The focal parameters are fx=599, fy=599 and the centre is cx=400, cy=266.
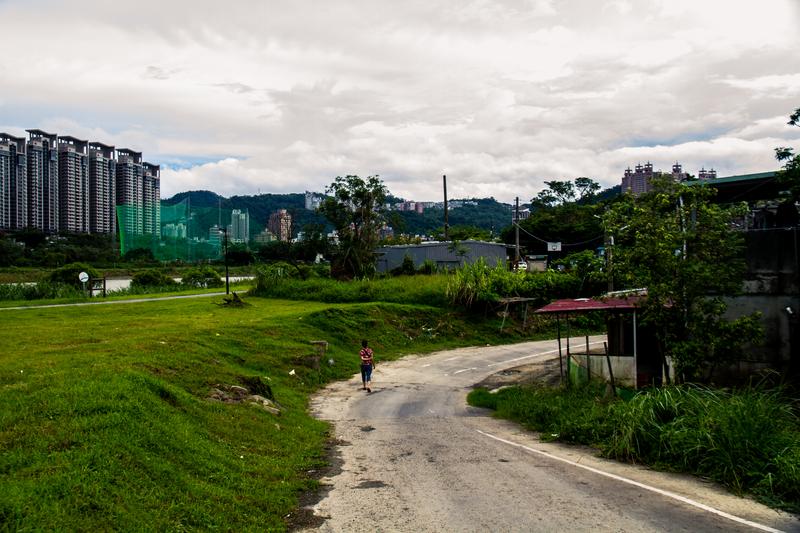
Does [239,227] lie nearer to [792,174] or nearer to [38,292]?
[38,292]

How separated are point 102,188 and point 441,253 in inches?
2893

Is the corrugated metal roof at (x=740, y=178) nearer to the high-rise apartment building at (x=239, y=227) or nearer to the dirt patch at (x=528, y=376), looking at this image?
the dirt patch at (x=528, y=376)

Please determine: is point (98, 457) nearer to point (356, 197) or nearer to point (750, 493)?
point (750, 493)

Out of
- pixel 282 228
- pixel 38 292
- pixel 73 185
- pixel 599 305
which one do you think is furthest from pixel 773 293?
pixel 73 185

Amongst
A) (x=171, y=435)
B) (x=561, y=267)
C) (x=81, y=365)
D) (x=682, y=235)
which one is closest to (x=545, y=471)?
(x=171, y=435)

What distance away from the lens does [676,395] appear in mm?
12406

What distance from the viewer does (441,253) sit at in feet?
167

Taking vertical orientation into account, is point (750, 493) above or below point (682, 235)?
below

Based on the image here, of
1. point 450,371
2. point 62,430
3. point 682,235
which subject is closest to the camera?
point 62,430

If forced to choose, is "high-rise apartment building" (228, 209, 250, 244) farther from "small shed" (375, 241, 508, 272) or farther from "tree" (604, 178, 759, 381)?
"tree" (604, 178, 759, 381)

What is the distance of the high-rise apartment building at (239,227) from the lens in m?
51.6

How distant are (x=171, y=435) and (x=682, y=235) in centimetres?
1259

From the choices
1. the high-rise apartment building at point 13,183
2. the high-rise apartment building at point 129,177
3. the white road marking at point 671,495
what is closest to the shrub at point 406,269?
the white road marking at point 671,495

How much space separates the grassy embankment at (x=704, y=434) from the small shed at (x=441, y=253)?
115 ft
